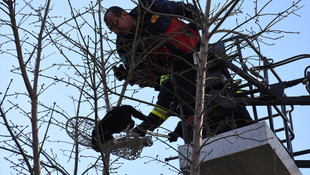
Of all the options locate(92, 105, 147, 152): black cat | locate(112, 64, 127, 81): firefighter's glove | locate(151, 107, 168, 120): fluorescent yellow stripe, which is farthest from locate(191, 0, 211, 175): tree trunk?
locate(151, 107, 168, 120): fluorescent yellow stripe

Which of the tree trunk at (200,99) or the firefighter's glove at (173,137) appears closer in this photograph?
the tree trunk at (200,99)

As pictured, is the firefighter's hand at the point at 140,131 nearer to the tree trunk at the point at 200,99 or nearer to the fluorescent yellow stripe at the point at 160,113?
the fluorescent yellow stripe at the point at 160,113

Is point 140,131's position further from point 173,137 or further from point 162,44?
point 162,44

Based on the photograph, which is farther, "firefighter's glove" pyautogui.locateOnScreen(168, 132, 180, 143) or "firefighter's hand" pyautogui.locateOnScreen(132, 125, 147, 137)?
"firefighter's glove" pyautogui.locateOnScreen(168, 132, 180, 143)

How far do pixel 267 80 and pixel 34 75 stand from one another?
2935 millimetres

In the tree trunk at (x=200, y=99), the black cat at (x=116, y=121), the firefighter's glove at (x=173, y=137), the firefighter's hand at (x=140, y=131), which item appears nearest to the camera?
the tree trunk at (x=200, y=99)

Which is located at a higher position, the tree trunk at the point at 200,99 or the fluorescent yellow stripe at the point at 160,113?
the fluorescent yellow stripe at the point at 160,113

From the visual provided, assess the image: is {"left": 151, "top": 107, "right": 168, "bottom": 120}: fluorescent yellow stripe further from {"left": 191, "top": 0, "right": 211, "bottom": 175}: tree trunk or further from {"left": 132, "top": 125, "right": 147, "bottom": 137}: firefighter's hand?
{"left": 191, "top": 0, "right": 211, "bottom": 175}: tree trunk

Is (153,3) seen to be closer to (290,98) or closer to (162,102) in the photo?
(162,102)

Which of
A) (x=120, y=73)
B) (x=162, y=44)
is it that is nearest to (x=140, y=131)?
(x=120, y=73)

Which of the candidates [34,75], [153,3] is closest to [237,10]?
[153,3]

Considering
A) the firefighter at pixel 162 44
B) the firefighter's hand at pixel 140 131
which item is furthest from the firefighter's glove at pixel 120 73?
the firefighter's hand at pixel 140 131

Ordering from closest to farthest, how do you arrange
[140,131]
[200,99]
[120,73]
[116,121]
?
[200,99] < [116,121] < [140,131] < [120,73]

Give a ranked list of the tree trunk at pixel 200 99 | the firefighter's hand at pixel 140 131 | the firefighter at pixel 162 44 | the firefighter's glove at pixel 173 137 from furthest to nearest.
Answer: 1. the firefighter at pixel 162 44
2. the firefighter's glove at pixel 173 137
3. the firefighter's hand at pixel 140 131
4. the tree trunk at pixel 200 99
